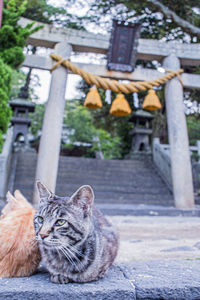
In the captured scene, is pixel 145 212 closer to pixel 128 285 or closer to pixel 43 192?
pixel 128 285

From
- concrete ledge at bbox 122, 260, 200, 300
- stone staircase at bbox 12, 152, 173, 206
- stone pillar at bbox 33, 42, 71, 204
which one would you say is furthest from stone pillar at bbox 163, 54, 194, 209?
concrete ledge at bbox 122, 260, 200, 300

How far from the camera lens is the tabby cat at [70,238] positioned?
1281mm

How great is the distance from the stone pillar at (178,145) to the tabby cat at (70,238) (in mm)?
6144

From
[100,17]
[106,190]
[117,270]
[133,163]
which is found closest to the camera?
[117,270]

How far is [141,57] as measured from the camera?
817 cm

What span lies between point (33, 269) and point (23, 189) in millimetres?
6217

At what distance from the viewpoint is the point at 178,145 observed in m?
7.39

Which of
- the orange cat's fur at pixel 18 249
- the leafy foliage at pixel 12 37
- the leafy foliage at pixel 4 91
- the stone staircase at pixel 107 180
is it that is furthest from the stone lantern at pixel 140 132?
the orange cat's fur at pixel 18 249

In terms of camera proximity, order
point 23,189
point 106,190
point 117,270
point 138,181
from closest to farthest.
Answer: point 117,270 < point 23,189 < point 106,190 < point 138,181

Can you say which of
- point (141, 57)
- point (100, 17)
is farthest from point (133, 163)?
point (100, 17)

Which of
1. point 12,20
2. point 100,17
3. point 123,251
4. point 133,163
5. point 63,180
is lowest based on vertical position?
point 123,251

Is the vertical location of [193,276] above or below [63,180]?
below

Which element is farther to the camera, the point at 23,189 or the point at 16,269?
the point at 23,189

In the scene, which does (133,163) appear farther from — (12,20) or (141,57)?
(12,20)
